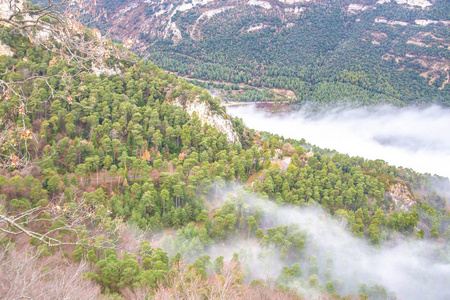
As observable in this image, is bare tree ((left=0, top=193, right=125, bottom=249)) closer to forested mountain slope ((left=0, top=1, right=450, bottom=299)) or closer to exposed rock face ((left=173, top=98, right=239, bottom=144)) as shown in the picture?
forested mountain slope ((left=0, top=1, right=450, bottom=299))

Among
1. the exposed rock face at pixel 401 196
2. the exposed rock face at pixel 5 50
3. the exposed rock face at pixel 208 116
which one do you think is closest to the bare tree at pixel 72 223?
the exposed rock face at pixel 208 116

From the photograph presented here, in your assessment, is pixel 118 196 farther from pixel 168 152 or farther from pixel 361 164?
pixel 361 164

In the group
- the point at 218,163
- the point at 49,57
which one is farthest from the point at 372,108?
the point at 49,57

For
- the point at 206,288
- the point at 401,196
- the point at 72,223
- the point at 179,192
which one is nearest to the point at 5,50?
the point at 179,192

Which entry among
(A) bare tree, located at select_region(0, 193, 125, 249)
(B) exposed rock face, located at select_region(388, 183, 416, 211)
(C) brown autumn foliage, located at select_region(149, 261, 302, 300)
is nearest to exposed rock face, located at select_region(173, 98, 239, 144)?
(C) brown autumn foliage, located at select_region(149, 261, 302, 300)

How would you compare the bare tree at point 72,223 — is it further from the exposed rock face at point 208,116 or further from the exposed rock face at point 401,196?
the exposed rock face at point 401,196

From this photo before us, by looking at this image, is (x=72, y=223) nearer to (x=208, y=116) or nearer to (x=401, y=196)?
(x=208, y=116)
